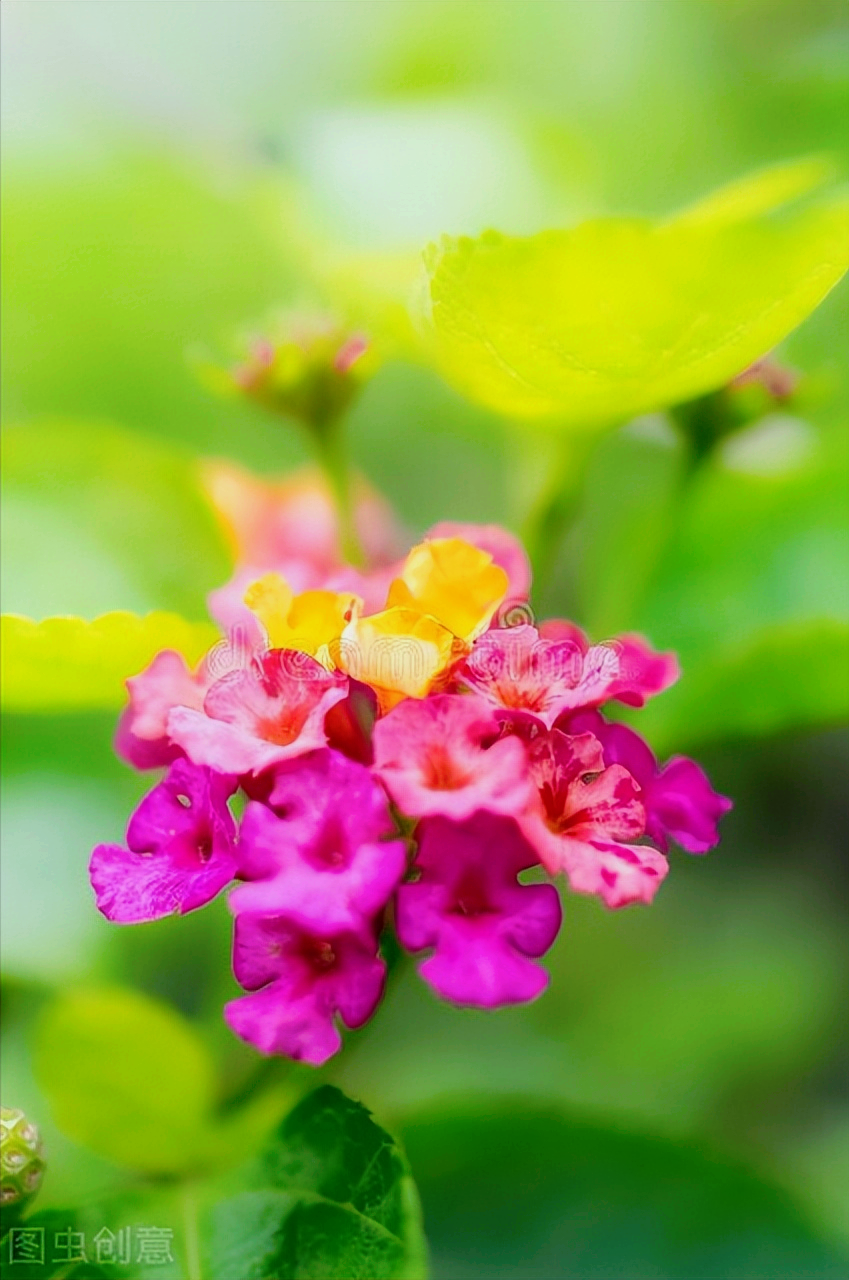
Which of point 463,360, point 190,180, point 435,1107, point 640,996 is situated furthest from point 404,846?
point 190,180

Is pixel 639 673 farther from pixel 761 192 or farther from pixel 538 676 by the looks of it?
pixel 761 192

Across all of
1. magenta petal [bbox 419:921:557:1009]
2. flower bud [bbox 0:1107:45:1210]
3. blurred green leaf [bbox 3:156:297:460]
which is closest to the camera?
magenta petal [bbox 419:921:557:1009]

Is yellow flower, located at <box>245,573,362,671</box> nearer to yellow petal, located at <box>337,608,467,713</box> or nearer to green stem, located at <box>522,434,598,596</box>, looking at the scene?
yellow petal, located at <box>337,608,467,713</box>

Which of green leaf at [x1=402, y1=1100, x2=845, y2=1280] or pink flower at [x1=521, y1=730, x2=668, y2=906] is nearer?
pink flower at [x1=521, y1=730, x2=668, y2=906]

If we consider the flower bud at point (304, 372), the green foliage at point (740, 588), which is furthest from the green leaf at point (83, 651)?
the green foliage at point (740, 588)

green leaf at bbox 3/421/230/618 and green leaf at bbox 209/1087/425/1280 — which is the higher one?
green leaf at bbox 3/421/230/618

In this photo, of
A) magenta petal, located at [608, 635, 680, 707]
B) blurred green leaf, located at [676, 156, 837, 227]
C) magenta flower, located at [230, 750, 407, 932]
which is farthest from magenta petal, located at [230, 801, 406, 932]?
blurred green leaf, located at [676, 156, 837, 227]

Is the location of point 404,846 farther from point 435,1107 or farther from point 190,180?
point 190,180

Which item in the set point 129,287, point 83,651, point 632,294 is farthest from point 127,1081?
point 129,287
